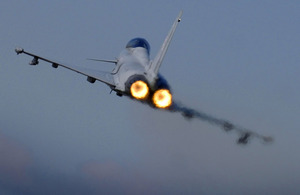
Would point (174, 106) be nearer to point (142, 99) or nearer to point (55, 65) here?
point (142, 99)

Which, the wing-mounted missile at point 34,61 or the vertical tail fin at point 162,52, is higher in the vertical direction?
the vertical tail fin at point 162,52

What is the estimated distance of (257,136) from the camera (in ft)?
202

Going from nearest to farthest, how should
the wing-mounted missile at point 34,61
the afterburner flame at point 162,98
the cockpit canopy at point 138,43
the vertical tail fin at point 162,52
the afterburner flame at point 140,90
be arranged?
the afterburner flame at point 162,98, the afterburner flame at point 140,90, the vertical tail fin at point 162,52, the wing-mounted missile at point 34,61, the cockpit canopy at point 138,43

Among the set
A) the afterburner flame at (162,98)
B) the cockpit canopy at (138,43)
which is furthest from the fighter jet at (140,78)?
the cockpit canopy at (138,43)

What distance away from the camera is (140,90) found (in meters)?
54.9

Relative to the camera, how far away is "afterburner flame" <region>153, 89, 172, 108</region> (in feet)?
179

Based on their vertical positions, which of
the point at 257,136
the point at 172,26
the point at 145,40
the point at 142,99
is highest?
the point at 145,40

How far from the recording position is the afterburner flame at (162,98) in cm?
5466

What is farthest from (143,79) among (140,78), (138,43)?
(138,43)

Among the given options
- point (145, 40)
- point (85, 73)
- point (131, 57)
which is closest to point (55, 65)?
point (85, 73)

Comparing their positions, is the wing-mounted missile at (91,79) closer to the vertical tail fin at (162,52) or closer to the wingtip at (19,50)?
the wingtip at (19,50)

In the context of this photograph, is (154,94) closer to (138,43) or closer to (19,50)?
(19,50)

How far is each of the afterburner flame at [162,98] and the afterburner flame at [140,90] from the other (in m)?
0.74

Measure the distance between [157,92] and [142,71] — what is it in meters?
2.78
